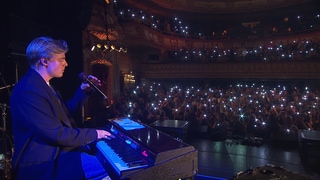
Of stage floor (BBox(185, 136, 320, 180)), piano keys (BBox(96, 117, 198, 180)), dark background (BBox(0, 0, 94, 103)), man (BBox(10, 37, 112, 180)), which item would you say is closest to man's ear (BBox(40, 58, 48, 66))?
man (BBox(10, 37, 112, 180))

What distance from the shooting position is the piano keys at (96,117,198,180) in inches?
73.9

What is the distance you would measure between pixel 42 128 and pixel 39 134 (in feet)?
0.21

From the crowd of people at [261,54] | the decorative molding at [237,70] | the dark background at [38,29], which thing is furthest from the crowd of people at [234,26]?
the dark background at [38,29]

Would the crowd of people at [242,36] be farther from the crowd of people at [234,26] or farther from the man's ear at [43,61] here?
the man's ear at [43,61]

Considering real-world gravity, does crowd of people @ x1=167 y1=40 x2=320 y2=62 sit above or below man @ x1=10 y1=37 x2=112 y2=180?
above

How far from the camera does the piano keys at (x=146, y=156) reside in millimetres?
1876

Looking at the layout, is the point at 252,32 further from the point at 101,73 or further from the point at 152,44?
the point at 101,73

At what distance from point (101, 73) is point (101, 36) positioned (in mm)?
2585

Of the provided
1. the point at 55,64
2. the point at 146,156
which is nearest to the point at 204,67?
the point at 146,156

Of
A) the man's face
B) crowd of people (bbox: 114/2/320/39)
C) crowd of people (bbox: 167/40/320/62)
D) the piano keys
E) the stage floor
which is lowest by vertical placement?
the stage floor

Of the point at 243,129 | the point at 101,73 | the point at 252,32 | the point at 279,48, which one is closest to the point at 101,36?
the point at 101,73

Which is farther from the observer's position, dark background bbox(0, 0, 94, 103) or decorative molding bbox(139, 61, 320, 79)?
decorative molding bbox(139, 61, 320, 79)

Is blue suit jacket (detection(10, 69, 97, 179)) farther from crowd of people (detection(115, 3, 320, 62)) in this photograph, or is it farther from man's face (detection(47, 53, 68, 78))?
crowd of people (detection(115, 3, 320, 62))

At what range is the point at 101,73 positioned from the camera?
11883 millimetres
